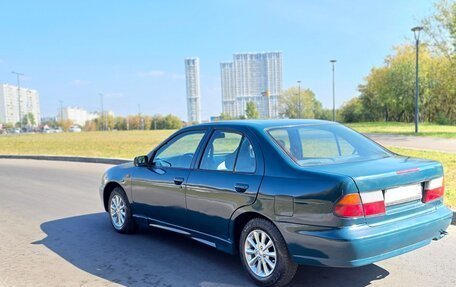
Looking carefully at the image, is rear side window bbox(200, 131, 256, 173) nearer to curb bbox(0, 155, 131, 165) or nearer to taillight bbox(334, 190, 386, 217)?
taillight bbox(334, 190, 386, 217)

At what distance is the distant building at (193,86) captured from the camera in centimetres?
11862

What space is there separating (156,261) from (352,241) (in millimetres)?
2409

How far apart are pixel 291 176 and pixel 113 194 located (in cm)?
339

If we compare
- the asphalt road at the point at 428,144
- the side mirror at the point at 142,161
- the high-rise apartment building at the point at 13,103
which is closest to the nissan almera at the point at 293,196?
the side mirror at the point at 142,161

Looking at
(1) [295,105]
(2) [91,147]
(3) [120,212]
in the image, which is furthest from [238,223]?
(1) [295,105]

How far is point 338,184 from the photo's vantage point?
3385mm

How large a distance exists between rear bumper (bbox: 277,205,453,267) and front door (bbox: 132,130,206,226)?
156cm

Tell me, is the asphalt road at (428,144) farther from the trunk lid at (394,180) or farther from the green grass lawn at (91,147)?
the trunk lid at (394,180)

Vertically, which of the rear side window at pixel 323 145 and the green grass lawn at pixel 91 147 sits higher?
the rear side window at pixel 323 145

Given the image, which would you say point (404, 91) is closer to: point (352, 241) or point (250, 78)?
point (250, 78)

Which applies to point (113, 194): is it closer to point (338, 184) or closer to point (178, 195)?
point (178, 195)

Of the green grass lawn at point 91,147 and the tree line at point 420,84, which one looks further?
the tree line at point 420,84

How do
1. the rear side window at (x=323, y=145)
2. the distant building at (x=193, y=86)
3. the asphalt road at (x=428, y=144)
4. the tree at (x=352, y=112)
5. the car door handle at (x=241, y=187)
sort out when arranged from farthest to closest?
the distant building at (x=193, y=86) → the tree at (x=352, y=112) → the asphalt road at (x=428, y=144) → the rear side window at (x=323, y=145) → the car door handle at (x=241, y=187)

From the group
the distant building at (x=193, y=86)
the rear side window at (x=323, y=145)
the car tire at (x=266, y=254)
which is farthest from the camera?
the distant building at (x=193, y=86)
